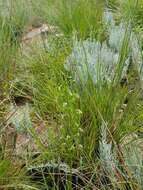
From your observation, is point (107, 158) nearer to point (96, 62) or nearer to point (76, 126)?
point (76, 126)

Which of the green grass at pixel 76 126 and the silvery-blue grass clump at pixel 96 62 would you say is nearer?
the green grass at pixel 76 126

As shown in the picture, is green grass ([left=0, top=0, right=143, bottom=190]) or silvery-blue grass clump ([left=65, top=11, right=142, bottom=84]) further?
silvery-blue grass clump ([left=65, top=11, right=142, bottom=84])

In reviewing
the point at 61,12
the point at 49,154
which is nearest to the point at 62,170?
the point at 49,154

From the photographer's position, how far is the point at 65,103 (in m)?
2.31

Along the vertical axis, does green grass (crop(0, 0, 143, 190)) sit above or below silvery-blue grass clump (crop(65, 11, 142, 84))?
below

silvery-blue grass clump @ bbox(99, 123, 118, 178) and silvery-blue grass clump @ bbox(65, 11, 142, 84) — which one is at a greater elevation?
silvery-blue grass clump @ bbox(65, 11, 142, 84)

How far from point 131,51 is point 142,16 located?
1157 mm

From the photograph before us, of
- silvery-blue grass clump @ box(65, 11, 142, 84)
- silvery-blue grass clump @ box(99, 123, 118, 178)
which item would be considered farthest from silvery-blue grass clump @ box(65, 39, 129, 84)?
silvery-blue grass clump @ box(99, 123, 118, 178)

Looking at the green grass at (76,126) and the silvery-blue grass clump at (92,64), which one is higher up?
the silvery-blue grass clump at (92,64)

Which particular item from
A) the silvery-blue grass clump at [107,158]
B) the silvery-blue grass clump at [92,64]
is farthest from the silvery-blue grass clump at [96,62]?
the silvery-blue grass clump at [107,158]

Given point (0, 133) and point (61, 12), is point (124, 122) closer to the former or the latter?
point (0, 133)

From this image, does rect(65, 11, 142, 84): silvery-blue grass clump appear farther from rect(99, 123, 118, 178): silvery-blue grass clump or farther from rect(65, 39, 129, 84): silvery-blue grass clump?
rect(99, 123, 118, 178): silvery-blue grass clump

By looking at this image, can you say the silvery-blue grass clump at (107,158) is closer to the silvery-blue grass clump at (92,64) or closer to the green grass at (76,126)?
the green grass at (76,126)

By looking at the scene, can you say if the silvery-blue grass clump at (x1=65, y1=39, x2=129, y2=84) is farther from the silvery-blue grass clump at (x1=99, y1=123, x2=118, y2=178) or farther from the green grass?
the silvery-blue grass clump at (x1=99, y1=123, x2=118, y2=178)
